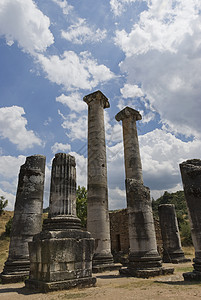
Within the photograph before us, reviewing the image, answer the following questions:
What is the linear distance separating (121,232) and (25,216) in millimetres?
13246

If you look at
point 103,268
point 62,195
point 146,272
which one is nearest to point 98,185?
point 103,268

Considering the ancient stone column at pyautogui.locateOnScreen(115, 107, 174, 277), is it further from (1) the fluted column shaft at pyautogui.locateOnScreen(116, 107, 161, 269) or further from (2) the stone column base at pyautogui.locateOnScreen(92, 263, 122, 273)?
(2) the stone column base at pyautogui.locateOnScreen(92, 263, 122, 273)

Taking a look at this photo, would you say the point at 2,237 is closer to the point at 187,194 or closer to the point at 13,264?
the point at 13,264

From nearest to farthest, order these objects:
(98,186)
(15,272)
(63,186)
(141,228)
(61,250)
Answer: (61,250) → (63,186) → (15,272) → (141,228) → (98,186)

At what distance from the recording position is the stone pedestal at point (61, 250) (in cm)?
621

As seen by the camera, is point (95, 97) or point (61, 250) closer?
point (61, 250)

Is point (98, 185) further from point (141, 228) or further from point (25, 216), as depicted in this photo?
point (25, 216)

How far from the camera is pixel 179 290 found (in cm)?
627

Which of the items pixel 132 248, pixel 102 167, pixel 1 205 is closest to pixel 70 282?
pixel 132 248

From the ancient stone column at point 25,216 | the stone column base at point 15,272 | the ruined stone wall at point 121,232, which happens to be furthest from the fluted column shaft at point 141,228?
the ruined stone wall at point 121,232

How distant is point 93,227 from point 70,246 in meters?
6.66

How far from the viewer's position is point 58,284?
19.8ft

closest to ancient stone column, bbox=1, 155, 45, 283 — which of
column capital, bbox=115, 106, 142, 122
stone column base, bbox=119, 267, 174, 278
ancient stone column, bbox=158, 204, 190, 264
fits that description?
stone column base, bbox=119, 267, 174, 278

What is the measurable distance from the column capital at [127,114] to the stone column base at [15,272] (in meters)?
13.6
